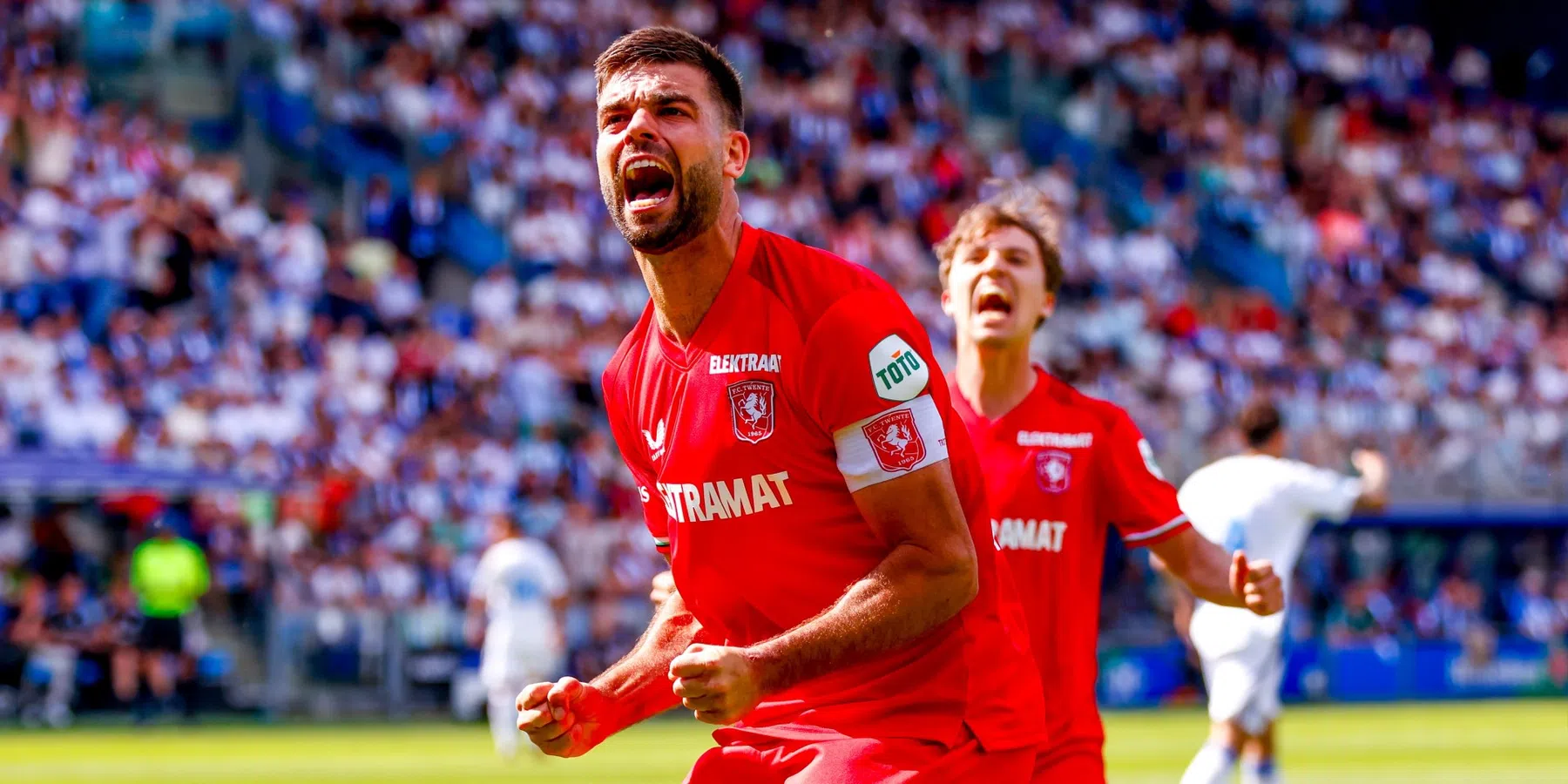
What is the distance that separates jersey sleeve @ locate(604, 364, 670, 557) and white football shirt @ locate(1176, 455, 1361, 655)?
7457 mm

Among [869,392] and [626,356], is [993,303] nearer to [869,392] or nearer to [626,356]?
[626,356]

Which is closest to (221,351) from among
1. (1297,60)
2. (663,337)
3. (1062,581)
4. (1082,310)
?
(1082,310)

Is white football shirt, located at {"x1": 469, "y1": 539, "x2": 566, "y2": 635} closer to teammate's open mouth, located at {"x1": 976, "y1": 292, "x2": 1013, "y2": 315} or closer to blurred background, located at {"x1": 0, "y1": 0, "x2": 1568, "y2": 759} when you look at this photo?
blurred background, located at {"x1": 0, "y1": 0, "x2": 1568, "y2": 759}

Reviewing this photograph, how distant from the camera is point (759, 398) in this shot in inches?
167

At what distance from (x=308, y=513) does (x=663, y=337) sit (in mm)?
18159

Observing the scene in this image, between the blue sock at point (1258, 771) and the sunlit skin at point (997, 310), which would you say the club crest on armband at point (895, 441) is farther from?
the blue sock at point (1258, 771)

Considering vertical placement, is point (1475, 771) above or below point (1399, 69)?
below

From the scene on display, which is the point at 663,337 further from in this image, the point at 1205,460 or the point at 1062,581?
the point at 1205,460

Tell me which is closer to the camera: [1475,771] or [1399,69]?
[1475,771]

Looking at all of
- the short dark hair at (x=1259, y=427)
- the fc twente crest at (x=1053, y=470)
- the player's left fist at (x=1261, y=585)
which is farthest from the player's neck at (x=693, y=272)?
the short dark hair at (x=1259, y=427)

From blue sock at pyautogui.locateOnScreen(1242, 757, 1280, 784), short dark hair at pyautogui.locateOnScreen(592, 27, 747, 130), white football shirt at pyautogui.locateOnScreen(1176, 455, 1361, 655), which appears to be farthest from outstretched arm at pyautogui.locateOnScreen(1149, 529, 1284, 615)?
white football shirt at pyautogui.locateOnScreen(1176, 455, 1361, 655)

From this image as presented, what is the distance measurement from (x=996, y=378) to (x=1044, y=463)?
0.42 m

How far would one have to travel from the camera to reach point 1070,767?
5957mm

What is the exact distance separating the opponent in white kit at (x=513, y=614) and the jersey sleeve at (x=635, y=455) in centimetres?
1473
